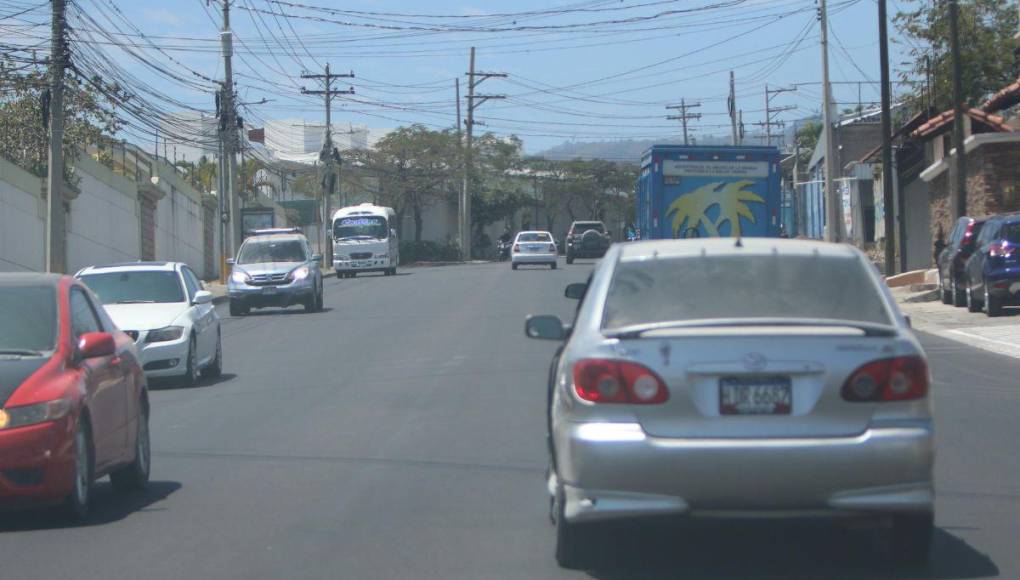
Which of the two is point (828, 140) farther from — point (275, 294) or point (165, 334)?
point (165, 334)

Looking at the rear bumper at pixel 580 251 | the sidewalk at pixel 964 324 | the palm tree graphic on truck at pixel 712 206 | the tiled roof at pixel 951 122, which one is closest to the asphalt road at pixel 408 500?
the sidewalk at pixel 964 324

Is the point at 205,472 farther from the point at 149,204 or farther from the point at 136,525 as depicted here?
the point at 149,204

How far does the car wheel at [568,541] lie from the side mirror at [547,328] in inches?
47.4

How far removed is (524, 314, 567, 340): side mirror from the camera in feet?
25.7

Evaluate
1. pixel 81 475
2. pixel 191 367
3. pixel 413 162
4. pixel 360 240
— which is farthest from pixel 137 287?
pixel 413 162

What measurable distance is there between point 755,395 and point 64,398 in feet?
13.7

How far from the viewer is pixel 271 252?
31.1 m

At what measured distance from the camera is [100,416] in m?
8.66

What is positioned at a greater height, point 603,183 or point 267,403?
point 603,183

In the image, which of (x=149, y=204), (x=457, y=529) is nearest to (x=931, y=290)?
(x=457, y=529)

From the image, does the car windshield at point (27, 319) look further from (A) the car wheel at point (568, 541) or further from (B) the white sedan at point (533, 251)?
(B) the white sedan at point (533, 251)

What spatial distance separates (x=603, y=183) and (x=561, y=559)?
9381 cm

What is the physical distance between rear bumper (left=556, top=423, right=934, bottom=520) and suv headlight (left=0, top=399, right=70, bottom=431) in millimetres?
3458

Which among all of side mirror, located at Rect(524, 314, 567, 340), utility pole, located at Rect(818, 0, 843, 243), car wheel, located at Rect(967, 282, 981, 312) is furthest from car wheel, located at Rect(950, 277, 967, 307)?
side mirror, located at Rect(524, 314, 567, 340)
